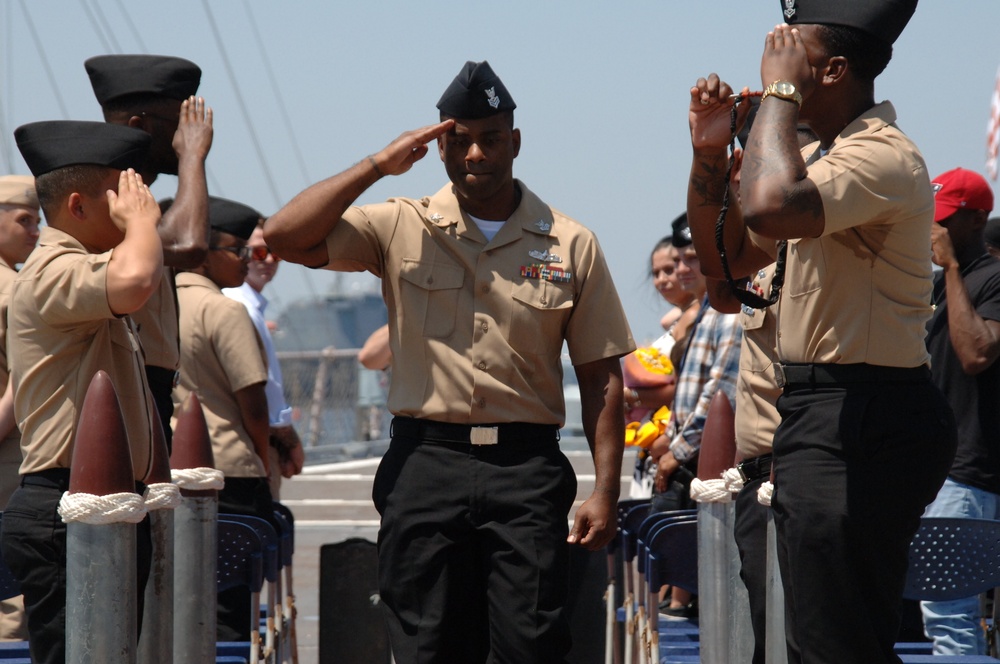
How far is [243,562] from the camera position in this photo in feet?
17.3

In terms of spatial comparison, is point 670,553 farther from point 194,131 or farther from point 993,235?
point 993,235

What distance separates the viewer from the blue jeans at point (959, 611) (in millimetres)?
5320

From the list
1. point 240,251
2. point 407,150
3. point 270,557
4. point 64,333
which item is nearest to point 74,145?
point 64,333

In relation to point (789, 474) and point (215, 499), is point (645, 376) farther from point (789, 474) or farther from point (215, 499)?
point (789, 474)

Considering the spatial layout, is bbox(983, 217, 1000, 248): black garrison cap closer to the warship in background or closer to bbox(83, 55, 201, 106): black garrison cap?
bbox(83, 55, 201, 106): black garrison cap

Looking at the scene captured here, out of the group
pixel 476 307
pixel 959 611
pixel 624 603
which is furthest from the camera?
pixel 624 603

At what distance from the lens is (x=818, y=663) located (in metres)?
3.25

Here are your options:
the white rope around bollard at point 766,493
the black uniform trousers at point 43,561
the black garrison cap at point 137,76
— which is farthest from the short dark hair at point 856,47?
the black garrison cap at point 137,76


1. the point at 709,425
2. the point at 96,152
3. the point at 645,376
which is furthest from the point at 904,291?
the point at 645,376

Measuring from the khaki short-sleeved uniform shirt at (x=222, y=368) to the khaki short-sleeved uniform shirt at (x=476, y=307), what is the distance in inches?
77.5

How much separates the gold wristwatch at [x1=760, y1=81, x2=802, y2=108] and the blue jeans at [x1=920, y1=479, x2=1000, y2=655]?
8.04 ft

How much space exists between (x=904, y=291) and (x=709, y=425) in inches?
55.8

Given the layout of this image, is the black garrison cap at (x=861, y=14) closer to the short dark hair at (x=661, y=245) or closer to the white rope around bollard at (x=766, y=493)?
the white rope around bollard at (x=766, y=493)

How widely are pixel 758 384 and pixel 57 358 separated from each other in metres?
2.39
